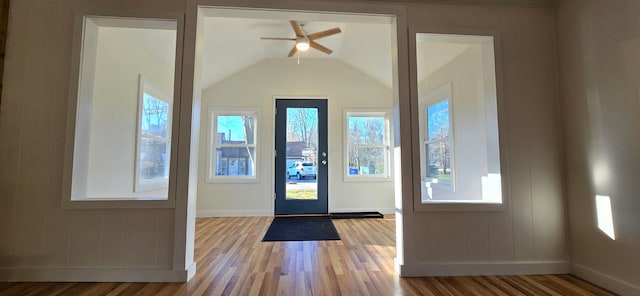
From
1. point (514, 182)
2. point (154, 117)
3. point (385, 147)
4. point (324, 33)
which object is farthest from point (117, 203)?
point (385, 147)

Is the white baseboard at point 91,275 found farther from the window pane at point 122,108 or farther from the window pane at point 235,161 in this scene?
the window pane at point 235,161

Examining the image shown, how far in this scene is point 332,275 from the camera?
6.15 feet

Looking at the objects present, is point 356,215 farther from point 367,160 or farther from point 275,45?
point 275,45

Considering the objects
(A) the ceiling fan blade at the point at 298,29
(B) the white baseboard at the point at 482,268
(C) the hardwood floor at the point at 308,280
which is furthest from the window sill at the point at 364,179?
(B) the white baseboard at the point at 482,268

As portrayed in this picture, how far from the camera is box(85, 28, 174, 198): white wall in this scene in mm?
2234

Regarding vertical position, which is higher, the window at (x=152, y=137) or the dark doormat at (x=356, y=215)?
the window at (x=152, y=137)

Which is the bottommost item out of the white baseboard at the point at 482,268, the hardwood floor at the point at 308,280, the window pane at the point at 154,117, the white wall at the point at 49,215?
the hardwood floor at the point at 308,280

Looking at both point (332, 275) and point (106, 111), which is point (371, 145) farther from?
point (106, 111)

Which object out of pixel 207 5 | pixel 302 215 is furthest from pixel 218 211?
pixel 207 5

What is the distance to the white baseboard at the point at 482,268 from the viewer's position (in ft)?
6.14

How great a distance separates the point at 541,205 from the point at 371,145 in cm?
263

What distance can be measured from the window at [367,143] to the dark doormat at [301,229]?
1048mm

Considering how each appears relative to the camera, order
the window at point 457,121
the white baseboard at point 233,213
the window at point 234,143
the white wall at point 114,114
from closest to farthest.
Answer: the window at point 457,121 → the white wall at point 114,114 → the white baseboard at point 233,213 → the window at point 234,143

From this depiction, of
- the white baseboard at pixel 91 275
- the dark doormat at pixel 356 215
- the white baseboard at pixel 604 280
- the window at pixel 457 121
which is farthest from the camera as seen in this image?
the dark doormat at pixel 356 215
